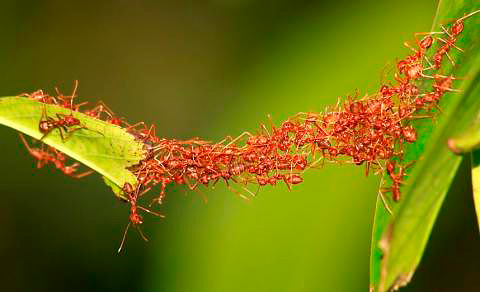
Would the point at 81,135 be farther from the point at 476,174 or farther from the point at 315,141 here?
the point at 476,174

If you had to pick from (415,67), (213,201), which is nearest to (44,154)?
(213,201)

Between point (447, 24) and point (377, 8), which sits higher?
point (377, 8)

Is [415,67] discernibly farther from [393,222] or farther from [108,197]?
[108,197]

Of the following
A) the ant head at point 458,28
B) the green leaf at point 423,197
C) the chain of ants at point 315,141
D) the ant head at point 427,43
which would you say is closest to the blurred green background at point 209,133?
the chain of ants at point 315,141

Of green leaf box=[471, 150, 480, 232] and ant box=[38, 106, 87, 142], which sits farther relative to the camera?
ant box=[38, 106, 87, 142]

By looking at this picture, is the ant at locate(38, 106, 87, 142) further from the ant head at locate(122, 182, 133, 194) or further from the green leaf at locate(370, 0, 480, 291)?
the green leaf at locate(370, 0, 480, 291)

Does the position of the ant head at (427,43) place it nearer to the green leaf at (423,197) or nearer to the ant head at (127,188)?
the green leaf at (423,197)

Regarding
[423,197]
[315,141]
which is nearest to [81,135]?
[315,141]

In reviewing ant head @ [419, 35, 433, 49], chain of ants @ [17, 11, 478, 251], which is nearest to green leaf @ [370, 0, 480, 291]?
chain of ants @ [17, 11, 478, 251]
